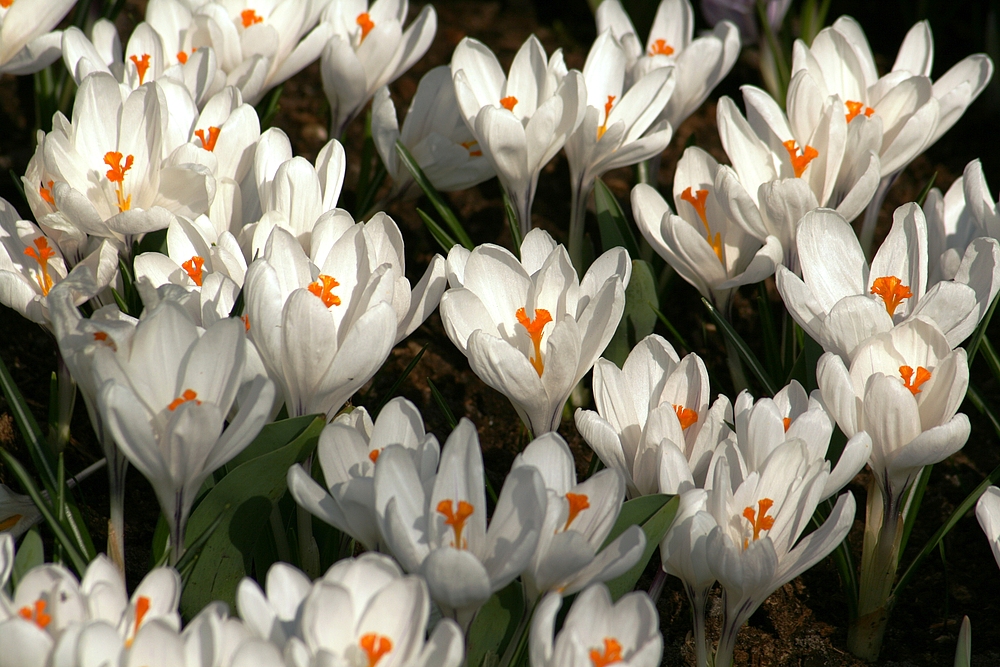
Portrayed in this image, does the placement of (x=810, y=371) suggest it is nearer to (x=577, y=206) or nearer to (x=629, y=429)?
(x=629, y=429)

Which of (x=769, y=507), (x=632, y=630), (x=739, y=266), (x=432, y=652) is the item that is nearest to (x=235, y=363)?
(x=432, y=652)

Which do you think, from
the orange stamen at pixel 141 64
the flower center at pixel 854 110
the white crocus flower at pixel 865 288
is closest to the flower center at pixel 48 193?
the orange stamen at pixel 141 64

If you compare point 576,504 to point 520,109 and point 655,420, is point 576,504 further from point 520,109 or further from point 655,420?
point 520,109

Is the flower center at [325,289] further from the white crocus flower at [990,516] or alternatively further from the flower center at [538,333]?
the white crocus flower at [990,516]

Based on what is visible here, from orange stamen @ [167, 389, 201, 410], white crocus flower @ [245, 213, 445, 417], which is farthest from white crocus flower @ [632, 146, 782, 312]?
orange stamen @ [167, 389, 201, 410]

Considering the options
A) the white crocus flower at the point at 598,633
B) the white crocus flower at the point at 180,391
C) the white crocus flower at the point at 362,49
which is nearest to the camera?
the white crocus flower at the point at 598,633

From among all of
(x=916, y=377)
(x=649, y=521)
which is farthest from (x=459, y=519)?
(x=916, y=377)

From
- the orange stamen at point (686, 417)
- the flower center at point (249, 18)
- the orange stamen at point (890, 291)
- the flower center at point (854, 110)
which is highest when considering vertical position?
the flower center at point (249, 18)
